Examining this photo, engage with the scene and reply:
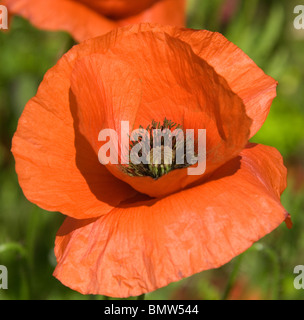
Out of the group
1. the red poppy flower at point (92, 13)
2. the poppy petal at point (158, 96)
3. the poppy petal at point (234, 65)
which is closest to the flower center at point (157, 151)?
the poppy petal at point (158, 96)

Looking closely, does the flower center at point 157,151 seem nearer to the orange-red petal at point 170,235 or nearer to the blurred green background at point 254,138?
the orange-red petal at point 170,235

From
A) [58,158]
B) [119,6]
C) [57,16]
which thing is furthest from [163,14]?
[58,158]

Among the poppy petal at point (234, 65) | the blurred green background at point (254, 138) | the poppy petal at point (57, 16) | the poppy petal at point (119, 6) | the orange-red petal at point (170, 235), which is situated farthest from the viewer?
the blurred green background at point (254, 138)

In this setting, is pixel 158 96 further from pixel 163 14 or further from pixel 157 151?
pixel 163 14

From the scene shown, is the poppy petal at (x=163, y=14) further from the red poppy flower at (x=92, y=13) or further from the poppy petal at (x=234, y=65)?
the poppy petal at (x=234, y=65)

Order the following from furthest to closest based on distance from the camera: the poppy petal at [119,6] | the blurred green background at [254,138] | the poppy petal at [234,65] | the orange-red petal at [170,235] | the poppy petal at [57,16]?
the blurred green background at [254,138] → the poppy petal at [119,6] → the poppy petal at [57,16] → the poppy petal at [234,65] → the orange-red petal at [170,235]

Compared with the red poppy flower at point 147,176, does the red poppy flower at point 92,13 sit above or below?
above

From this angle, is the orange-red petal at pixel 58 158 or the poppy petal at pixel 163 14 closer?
the orange-red petal at pixel 58 158

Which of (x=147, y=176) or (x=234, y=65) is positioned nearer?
(x=147, y=176)
